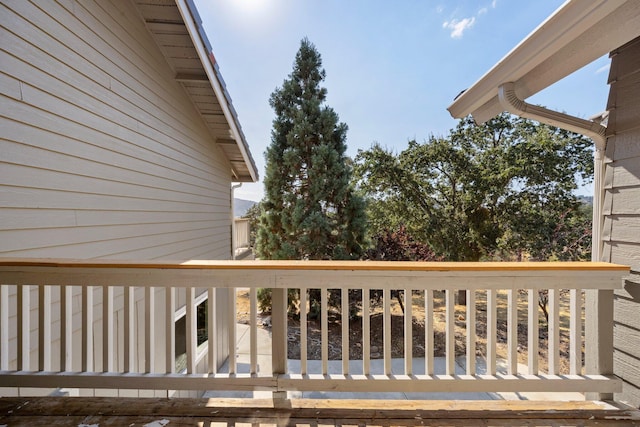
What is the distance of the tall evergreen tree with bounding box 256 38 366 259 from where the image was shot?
6.57 metres

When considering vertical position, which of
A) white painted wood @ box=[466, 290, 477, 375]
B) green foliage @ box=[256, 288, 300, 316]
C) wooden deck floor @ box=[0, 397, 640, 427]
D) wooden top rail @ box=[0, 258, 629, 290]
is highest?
wooden top rail @ box=[0, 258, 629, 290]

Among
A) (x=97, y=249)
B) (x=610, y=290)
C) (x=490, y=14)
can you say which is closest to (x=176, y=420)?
(x=97, y=249)

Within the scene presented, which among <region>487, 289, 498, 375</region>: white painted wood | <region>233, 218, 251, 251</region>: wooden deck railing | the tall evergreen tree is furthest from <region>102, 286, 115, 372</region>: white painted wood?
<region>233, 218, 251, 251</region>: wooden deck railing

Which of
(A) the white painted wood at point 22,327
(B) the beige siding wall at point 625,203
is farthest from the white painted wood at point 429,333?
(A) the white painted wood at point 22,327

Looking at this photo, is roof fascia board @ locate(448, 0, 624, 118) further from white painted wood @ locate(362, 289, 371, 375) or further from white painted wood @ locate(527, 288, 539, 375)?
white painted wood @ locate(362, 289, 371, 375)

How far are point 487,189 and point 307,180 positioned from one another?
4.83 metres

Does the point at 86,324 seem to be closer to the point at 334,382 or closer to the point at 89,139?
the point at 334,382

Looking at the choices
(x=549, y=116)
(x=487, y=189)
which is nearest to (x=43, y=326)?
(x=549, y=116)

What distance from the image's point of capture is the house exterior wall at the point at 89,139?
6.10 feet

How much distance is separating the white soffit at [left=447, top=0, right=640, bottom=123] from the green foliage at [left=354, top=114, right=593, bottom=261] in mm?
5871

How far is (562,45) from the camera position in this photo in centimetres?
161

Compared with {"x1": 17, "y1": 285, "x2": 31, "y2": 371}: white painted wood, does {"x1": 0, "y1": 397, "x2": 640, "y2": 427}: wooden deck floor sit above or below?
below

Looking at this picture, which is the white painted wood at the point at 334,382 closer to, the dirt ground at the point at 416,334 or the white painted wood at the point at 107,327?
the white painted wood at the point at 107,327

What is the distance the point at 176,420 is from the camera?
148cm
